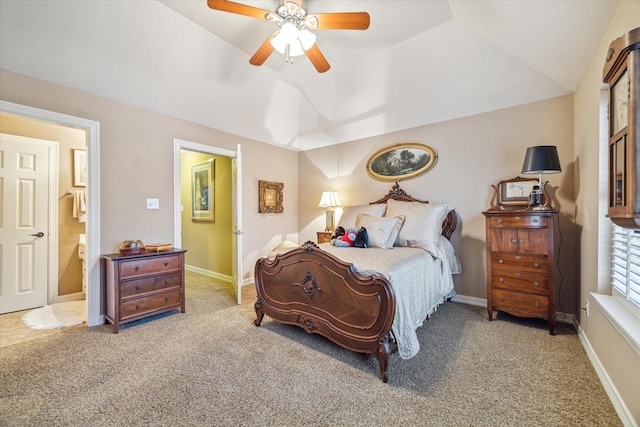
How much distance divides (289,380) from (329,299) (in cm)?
63

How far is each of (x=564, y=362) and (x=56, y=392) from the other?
11.7ft

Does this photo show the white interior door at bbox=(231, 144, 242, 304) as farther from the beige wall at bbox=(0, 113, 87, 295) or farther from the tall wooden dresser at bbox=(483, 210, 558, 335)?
the tall wooden dresser at bbox=(483, 210, 558, 335)

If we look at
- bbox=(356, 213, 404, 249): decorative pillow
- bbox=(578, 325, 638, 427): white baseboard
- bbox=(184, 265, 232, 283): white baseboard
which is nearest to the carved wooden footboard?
bbox=(356, 213, 404, 249): decorative pillow

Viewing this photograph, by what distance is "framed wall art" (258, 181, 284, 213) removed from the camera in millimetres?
4574

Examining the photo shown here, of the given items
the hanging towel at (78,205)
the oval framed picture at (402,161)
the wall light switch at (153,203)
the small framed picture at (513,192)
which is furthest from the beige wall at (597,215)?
the hanging towel at (78,205)

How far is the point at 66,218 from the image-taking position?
3.54 m

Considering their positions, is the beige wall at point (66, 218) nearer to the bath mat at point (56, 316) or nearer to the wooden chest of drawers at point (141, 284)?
the bath mat at point (56, 316)

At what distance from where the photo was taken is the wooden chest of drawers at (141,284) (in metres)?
2.66

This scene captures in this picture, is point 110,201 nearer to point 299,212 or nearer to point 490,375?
point 299,212

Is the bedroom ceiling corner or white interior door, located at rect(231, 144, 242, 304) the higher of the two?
the bedroom ceiling corner

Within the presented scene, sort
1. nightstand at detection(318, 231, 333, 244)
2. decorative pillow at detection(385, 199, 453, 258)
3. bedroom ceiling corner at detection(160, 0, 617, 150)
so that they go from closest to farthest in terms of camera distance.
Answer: bedroom ceiling corner at detection(160, 0, 617, 150) < decorative pillow at detection(385, 199, 453, 258) < nightstand at detection(318, 231, 333, 244)

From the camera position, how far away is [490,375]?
Result: 188 centimetres

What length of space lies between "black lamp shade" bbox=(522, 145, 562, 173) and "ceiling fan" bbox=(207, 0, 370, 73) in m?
1.96

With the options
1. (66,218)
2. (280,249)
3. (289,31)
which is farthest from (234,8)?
(66,218)
